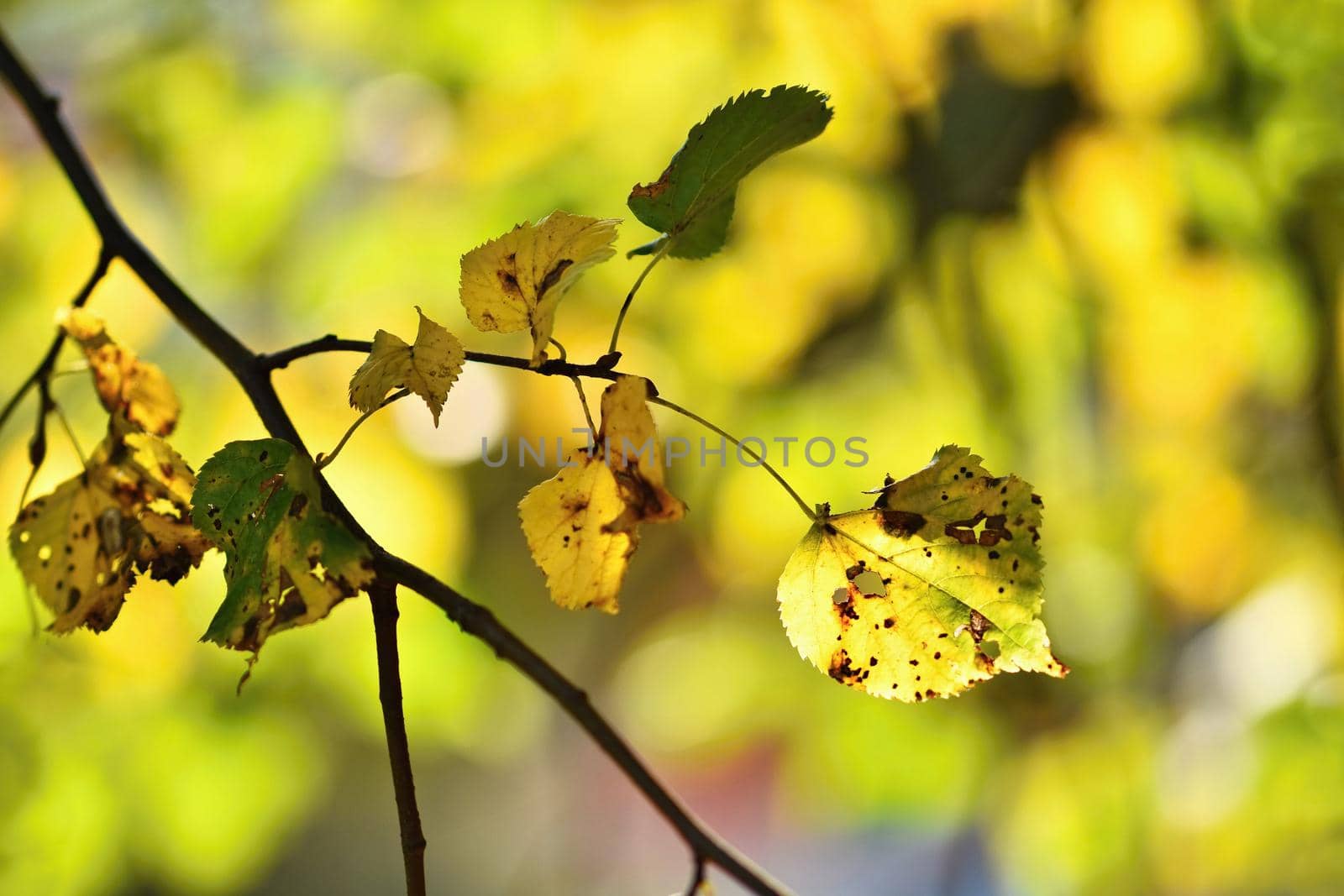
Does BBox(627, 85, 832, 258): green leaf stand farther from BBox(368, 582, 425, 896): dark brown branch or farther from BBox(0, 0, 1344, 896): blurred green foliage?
BBox(0, 0, 1344, 896): blurred green foliage

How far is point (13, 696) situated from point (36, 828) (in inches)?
3.9

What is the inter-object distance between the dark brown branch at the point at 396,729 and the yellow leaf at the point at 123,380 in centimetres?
13

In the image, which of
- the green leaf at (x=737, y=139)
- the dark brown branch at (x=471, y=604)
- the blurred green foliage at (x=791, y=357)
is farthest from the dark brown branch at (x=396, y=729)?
the blurred green foliage at (x=791, y=357)

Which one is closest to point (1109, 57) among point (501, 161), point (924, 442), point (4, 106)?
point (924, 442)

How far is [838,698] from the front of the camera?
0.86 m

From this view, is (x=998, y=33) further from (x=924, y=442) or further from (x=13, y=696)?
(x=13, y=696)

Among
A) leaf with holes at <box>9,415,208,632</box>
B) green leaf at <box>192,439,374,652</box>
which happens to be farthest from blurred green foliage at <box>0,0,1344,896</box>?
green leaf at <box>192,439,374,652</box>

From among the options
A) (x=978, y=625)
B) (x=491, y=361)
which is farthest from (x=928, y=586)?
(x=491, y=361)

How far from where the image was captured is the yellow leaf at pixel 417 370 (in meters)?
0.22

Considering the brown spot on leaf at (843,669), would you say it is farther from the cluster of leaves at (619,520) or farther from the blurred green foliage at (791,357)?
the blurred green foliage at (791,357)

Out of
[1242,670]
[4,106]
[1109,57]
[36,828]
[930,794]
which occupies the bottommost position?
[36,828]

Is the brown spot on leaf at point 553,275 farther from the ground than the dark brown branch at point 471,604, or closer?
farther from the ground

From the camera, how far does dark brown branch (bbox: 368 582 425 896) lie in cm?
21

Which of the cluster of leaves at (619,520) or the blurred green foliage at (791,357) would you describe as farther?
the blurred green foliage at (791,357)
